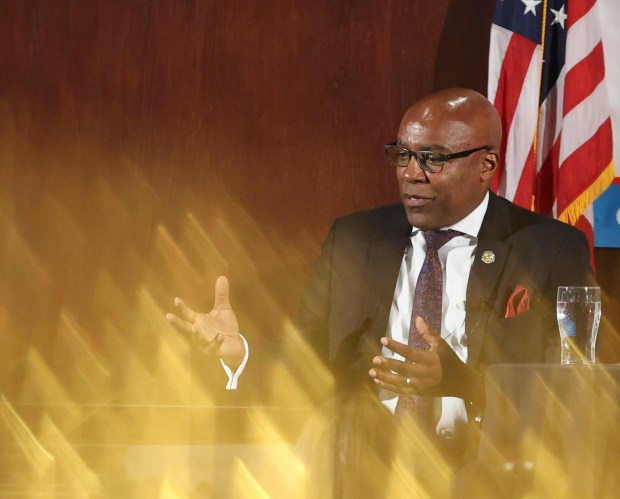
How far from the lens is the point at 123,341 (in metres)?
2.97

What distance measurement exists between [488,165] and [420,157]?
253mm

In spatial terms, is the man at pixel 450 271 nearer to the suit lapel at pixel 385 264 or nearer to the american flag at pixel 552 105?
the suit lapel at pixel 385 264

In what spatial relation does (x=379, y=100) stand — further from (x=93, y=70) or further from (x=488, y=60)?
(x=93, y=70)

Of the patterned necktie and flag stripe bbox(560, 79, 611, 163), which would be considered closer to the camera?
the patterned necktie

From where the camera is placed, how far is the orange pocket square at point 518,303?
207cm

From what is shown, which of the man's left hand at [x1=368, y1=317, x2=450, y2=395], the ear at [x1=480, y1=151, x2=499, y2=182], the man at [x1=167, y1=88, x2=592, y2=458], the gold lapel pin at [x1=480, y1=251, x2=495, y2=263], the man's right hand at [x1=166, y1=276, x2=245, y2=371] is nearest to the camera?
the man's left hand at [x1=368, y1=317, x2=450, y2=395]

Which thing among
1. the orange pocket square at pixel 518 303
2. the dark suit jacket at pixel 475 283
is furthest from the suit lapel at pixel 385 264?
the orange pocket square at pixel 518 303

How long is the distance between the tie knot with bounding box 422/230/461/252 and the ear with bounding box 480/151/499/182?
0.59 ft

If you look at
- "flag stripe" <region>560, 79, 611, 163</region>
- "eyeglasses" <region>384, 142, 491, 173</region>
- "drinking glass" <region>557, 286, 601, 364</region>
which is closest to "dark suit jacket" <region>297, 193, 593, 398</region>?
"eyeglasses" <region>384, 142, 491, 173</region>

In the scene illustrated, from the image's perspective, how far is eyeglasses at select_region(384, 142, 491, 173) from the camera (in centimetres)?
218

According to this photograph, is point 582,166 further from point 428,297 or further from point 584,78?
point 428,297

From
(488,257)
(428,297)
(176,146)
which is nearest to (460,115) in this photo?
(488,257)

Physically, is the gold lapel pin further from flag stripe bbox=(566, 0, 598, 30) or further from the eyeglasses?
flag stripe bbox=(566, 0, 598, 30)

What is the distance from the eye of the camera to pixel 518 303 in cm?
212
